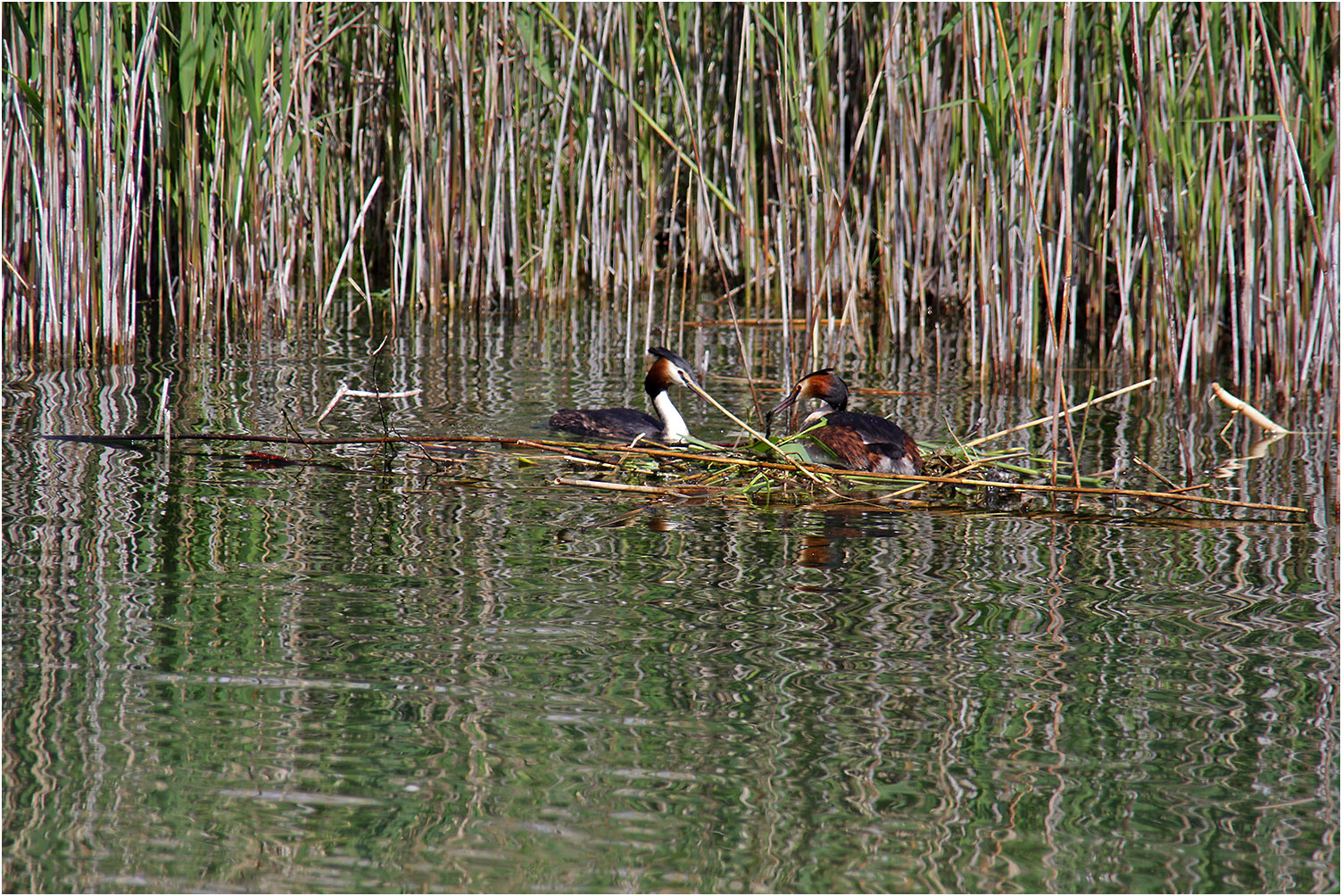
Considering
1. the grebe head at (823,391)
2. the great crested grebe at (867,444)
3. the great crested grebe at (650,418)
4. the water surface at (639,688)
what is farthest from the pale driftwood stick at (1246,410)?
the great crested grebe at (650,418)

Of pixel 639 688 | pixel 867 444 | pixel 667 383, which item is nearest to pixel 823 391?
pixel 667 383

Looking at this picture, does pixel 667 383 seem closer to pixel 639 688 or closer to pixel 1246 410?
pixel 1246 410

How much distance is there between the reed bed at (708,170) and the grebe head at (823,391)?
568 mm

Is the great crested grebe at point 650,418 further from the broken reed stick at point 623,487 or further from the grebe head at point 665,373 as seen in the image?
the broken reed stick at point 623,487

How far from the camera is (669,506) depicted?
400 centimetres

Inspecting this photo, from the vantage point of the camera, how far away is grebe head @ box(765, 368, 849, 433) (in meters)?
4.91

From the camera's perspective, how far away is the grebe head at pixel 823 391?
193 inches

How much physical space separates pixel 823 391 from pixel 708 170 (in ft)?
10.9

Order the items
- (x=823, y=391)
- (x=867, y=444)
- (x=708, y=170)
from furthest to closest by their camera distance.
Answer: (x=708, y=170) → (x=823, y=391) → (x=867, y=444)

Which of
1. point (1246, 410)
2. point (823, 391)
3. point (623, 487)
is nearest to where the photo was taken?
point (623, 487)

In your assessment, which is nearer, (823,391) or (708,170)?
(823,391)

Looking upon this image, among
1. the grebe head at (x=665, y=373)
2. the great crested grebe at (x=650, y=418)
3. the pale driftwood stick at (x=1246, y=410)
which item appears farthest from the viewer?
the grebe head at (x=665, y=373)

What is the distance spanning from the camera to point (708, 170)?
797 cm

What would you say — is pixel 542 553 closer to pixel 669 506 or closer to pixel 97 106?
pixel 669 506
